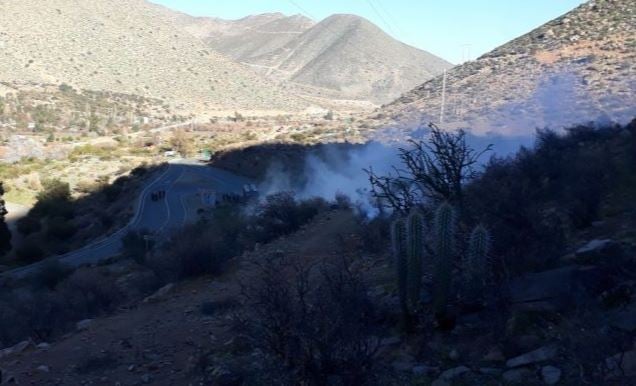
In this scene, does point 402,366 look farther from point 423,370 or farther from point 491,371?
point 491,371

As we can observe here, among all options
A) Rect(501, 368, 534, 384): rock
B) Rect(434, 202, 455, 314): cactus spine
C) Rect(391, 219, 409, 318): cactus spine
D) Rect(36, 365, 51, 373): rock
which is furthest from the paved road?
Rect(501, 368, 534, 384): rock

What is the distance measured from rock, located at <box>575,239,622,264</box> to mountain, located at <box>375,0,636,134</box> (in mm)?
23049

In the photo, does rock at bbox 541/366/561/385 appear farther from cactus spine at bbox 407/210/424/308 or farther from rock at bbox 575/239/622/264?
rock at bbox 575/239/622/264

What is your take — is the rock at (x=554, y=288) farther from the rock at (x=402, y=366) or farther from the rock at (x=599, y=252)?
the rock at (x=402, y=366)

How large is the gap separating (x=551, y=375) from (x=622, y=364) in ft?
2.30

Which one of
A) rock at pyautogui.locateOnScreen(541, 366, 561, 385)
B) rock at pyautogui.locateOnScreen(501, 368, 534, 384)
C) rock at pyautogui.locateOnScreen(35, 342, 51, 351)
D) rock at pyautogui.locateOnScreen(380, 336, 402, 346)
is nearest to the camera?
rock at pyautogui.locateOnScreen(541, 366, 561, 385)

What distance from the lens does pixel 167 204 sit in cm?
4181

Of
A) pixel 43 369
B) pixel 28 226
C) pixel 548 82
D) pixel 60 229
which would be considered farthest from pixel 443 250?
pixel 548 82

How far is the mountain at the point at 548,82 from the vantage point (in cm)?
3838

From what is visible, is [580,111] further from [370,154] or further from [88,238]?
[88,238]

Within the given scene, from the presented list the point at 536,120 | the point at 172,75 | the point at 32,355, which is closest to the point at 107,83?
the point at 172,75

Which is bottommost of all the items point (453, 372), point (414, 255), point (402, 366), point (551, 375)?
point (402, 366)

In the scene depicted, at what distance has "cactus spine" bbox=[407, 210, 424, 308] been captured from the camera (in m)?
9.18

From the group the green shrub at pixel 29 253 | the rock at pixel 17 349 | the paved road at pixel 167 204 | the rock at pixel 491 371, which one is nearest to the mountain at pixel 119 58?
the paved road at pixel 167 204
